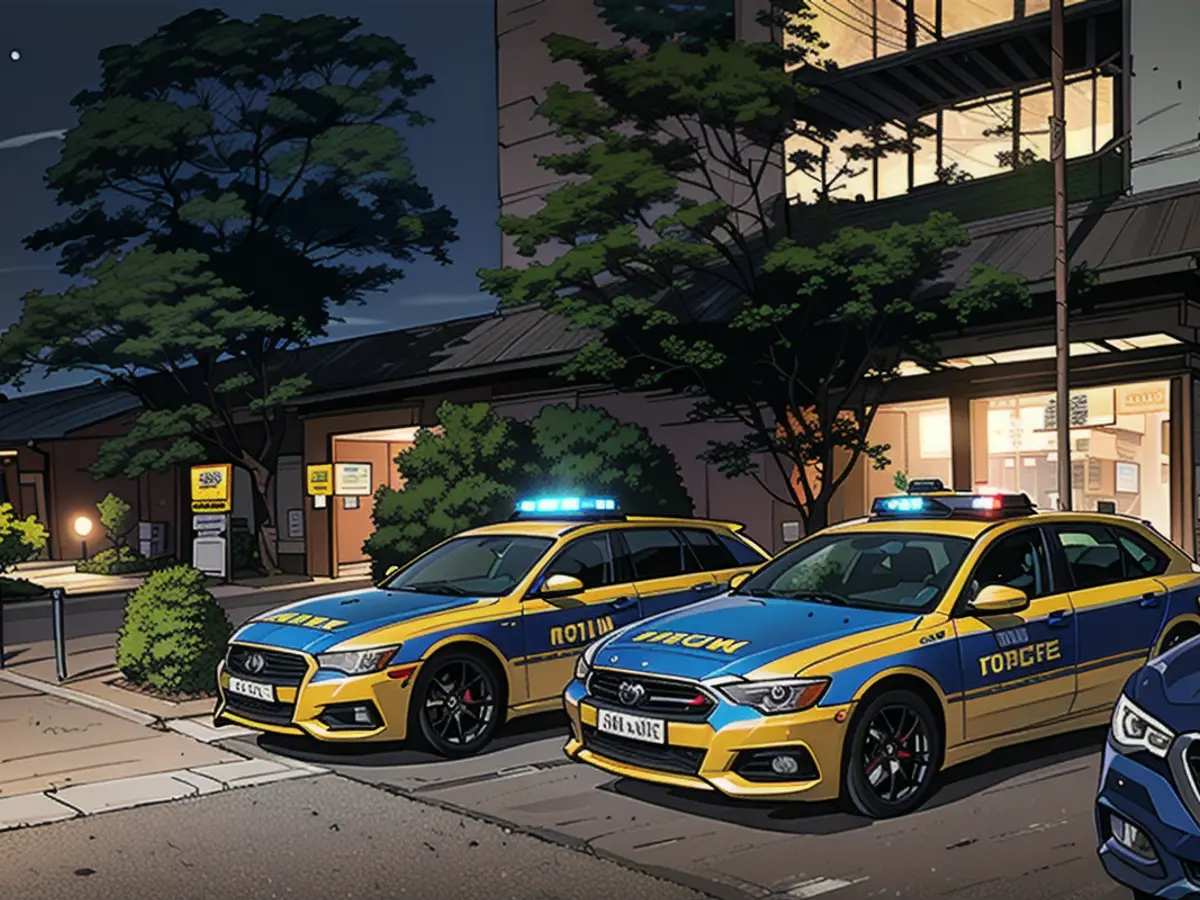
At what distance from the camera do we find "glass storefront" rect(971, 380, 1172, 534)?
18.2 meters

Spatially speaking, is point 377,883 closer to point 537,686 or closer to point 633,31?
point 537,686

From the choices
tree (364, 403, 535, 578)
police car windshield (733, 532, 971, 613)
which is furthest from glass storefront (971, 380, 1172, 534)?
police car windshield (733, 532, 971, 613)

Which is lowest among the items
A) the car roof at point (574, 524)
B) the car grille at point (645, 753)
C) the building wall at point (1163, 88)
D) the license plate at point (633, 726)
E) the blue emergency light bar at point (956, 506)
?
the car grille at point (645, 753)

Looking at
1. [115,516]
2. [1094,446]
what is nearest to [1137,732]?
[1094,446]

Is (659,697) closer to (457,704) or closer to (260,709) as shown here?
(457,704)

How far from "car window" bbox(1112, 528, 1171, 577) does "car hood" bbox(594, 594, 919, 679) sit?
7.30ft

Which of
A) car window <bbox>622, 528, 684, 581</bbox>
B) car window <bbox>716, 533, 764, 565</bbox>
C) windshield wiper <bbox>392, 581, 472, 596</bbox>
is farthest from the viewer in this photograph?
car window <bbox>716, 533, 764, 565</bbox>

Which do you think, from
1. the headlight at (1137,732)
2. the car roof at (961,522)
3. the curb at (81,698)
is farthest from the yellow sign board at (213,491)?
the headlight at (1137,732)

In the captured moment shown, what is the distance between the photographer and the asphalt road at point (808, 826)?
5957mm

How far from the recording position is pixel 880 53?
25.1 metres

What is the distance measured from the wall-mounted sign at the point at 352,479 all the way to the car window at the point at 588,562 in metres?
21.0

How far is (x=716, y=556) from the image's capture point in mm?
10516

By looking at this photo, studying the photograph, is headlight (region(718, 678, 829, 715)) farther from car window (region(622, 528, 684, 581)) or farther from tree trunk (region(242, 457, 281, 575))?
tree trunk (region(242, 457, 281, 575))

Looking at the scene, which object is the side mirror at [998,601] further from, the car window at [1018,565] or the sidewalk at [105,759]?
the sidewalk at [105,759]
